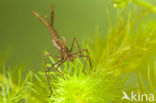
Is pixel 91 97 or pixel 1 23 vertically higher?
pixel 1 23

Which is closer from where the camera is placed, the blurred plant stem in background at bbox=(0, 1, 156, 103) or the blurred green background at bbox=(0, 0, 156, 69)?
the blurred plant stem in background at bbox=(0, 1, 156, 103)

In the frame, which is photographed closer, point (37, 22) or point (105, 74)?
point (105, 74)

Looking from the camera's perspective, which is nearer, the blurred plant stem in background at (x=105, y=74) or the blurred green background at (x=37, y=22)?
the blurred plant stem in background at (x=105, y=74)

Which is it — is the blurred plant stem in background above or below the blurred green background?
below

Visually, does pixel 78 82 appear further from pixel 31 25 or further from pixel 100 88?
pixel 31 25

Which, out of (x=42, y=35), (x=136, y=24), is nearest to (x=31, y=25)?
(x=42, y=35)

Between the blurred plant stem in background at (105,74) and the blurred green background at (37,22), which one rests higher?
the blurred green background at (37,22)

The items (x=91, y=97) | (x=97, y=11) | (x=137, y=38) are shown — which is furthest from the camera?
(x=97, y=11)

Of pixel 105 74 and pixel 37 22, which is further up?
pixel 37 22
